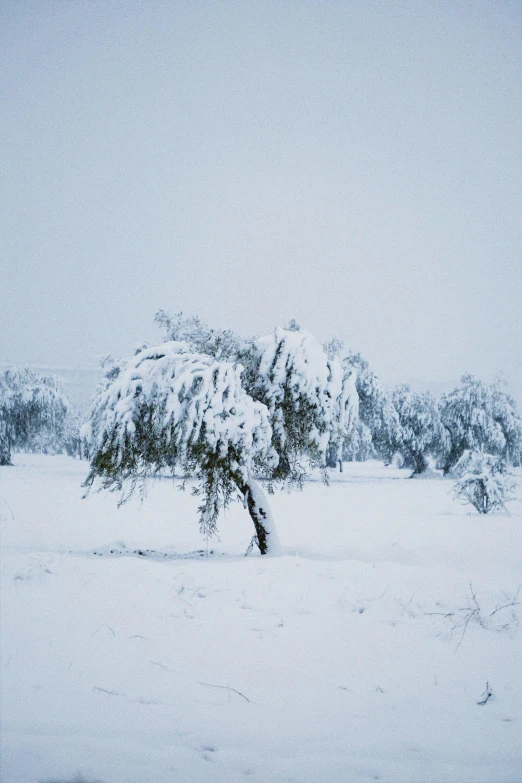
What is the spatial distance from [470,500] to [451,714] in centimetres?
1495

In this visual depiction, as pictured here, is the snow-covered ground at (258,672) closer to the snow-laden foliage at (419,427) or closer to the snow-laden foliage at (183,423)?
the snow-laden foliage at (183,423)

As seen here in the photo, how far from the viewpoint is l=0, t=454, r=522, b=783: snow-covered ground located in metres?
3.01

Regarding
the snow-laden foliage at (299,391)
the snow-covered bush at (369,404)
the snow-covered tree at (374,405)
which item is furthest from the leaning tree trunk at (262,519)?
the snow-covered tree at (374,405)

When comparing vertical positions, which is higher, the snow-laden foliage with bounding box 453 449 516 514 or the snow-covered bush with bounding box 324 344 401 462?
the snow-covered bush with bounding box 324 344 401 462

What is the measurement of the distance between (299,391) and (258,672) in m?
5.63

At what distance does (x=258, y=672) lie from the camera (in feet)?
13.6

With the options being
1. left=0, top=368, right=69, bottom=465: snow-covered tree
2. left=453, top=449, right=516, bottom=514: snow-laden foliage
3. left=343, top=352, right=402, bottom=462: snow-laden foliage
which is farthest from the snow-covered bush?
left=0, top=368, right=69, bottom=465: snow-covered tree

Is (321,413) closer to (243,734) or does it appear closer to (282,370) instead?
(282,370)

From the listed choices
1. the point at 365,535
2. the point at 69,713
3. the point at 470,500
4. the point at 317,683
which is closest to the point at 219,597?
the point at 317,683

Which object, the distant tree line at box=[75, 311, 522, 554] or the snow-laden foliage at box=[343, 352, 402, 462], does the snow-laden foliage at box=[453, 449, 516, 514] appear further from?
the snow-laden foliage at box=[343, 352, 402, 462]

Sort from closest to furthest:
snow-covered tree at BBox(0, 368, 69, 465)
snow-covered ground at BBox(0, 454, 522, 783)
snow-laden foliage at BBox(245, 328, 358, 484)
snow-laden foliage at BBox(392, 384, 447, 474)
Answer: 1. snow-covered ground at BBox(0, 454, 522, 783)
2. snow-laden foliage at BBox(245, 328, 358, 484)
3. snow-covered tree at BBox(0, 368, 69, 465)
4. snow-laden foliage at BBox(392, 384, 447, 474)

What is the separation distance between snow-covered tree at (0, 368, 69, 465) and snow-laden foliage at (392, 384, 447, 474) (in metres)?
26.7

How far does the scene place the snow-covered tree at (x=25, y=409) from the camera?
3447 centimetres

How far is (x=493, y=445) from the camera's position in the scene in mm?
34969
